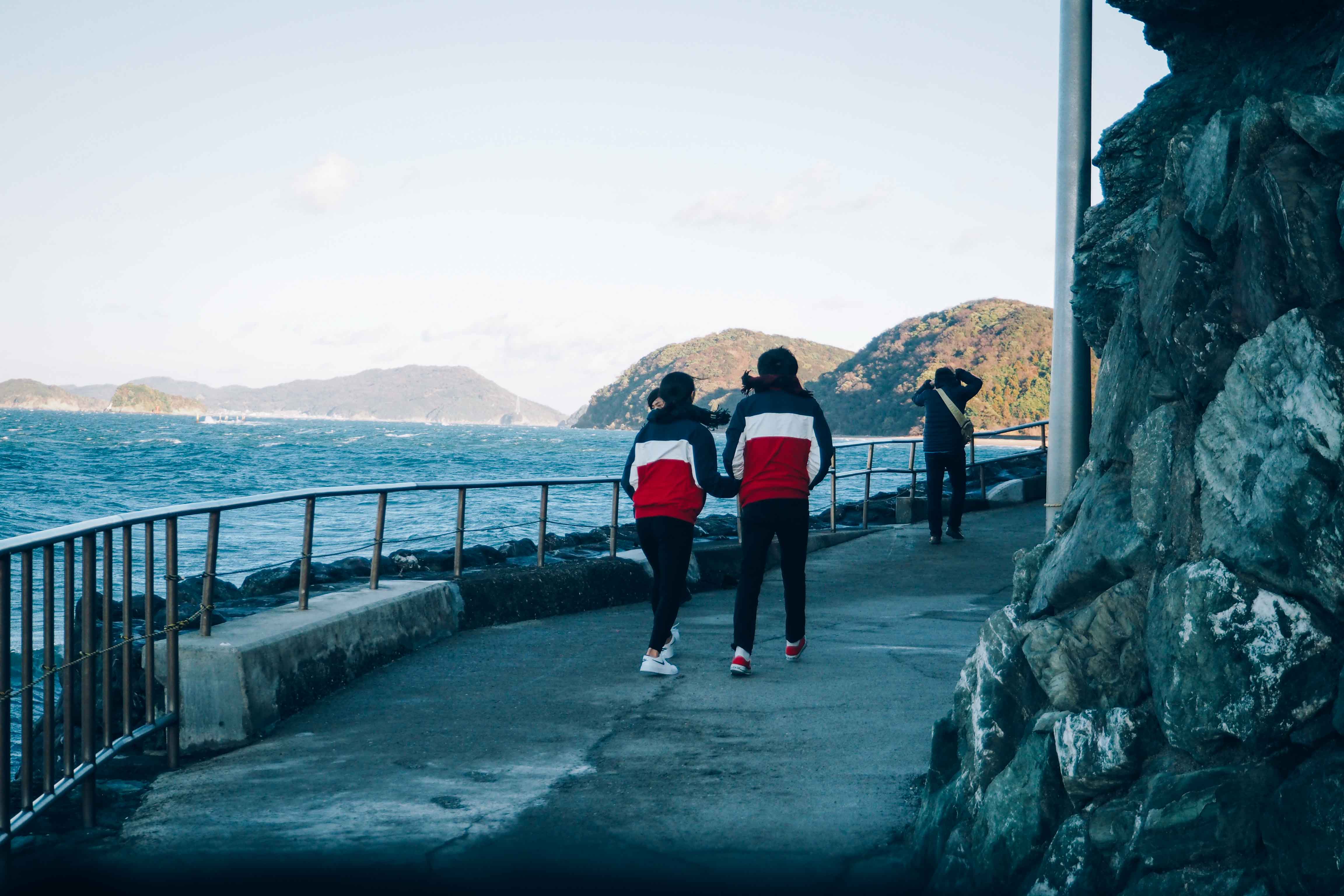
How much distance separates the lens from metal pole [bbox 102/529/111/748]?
172 inches

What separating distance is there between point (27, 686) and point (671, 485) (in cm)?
362

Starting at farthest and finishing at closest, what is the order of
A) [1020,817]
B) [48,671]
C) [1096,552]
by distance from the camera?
[48,671]
[1096,552]
[1020,817]

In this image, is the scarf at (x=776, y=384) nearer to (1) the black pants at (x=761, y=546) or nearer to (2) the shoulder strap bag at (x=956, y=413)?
(1) the black pants at (x=761, y=546)

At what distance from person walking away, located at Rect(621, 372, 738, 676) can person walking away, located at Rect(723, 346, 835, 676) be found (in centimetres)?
17

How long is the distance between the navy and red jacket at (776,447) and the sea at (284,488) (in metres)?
2.35

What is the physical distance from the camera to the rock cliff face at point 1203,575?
7.87 ft

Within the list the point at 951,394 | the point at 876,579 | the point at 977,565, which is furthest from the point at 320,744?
the point at 951,394

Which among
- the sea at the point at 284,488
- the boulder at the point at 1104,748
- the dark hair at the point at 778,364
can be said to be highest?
the dark hair at the point at 778,364

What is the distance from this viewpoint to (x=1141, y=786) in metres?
2.69

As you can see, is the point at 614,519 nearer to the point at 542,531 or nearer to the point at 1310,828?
the point at 542,531

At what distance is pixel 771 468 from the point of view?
664 cm

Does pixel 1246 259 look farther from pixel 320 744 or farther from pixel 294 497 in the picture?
pixel 294 497

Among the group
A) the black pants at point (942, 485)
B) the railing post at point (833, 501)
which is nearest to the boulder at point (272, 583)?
the railing post at point (833, 501)

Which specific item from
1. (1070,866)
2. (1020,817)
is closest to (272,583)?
(1020,817)
